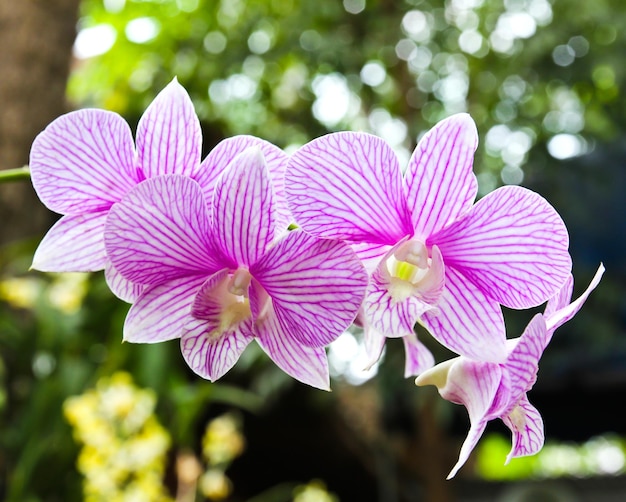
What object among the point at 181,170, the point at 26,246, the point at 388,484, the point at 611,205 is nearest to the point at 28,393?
the point at 26,246

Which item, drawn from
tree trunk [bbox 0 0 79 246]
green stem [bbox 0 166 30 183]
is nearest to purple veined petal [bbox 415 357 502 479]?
green stem [bbox 0 166 30 183]

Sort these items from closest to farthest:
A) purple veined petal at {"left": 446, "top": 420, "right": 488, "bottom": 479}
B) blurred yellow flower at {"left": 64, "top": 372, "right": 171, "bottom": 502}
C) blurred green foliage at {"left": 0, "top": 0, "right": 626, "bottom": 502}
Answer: purple veined petal at {"left": 446, "top": 420, "right": 488, "bottom": 479} < blurred yellow flower at {"left": 64, "top": 372, "right": 171, "bottom": 502} < blurred green foliage at {"left": 0, "top": 0, "right": 626, "bottom": 502}

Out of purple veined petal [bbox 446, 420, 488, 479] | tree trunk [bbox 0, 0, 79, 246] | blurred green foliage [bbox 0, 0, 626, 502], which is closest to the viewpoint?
purple veined petal [bbox 446, 420, 488, 479]

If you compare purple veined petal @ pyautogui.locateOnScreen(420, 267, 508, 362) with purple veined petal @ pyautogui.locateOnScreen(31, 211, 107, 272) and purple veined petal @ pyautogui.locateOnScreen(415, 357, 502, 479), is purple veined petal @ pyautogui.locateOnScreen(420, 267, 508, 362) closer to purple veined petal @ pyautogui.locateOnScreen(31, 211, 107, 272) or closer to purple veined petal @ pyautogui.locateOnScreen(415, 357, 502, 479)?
purple veined petal @ pyautogui.locateOnScreen(415, 357, 502, 479)

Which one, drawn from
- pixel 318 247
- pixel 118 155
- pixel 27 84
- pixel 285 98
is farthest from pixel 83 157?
pixel 285 98

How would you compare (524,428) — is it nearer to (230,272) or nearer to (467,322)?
(467,322)

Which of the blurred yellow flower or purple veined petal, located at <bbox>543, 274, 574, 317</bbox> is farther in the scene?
the blurred yellow flower
